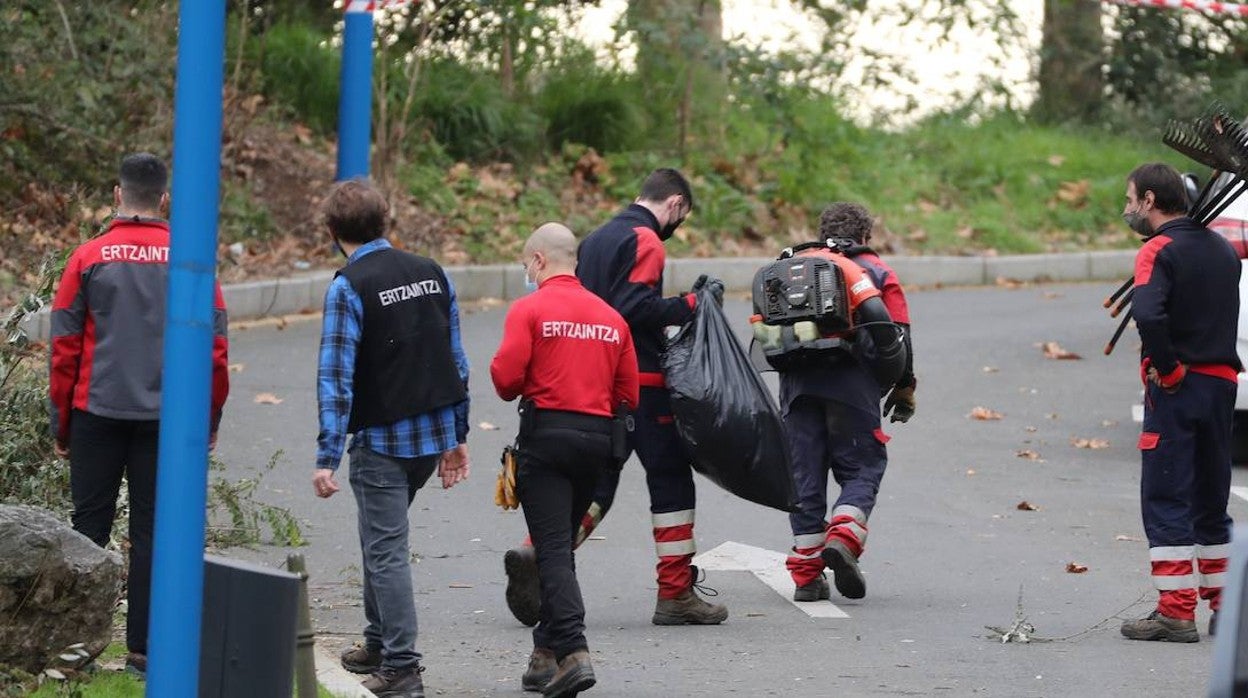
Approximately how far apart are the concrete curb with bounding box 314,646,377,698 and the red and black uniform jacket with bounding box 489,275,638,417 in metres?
1.03

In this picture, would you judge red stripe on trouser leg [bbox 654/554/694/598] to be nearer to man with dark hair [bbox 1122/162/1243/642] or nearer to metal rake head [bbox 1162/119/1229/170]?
man with dark hair [bbox 1122/162/1243/642]

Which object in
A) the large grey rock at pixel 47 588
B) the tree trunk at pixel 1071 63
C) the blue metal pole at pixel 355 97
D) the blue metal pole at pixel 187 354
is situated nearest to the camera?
the blue metal pole at pixel 187 354

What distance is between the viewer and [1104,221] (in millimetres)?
21422

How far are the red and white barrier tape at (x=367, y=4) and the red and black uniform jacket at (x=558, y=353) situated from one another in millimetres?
8935

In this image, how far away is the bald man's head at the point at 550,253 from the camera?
6676mm

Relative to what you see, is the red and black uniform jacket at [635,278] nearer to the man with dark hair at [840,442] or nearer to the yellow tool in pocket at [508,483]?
the man with dark hair at [840,442]

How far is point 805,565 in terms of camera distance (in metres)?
8.24

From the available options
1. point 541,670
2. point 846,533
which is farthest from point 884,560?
point 541,670

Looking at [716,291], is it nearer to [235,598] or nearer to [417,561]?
[417,561]

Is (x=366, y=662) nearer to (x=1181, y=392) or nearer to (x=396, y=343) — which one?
(x=396, y=343)

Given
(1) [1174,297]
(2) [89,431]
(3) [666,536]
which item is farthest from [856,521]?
(2) [89,431]

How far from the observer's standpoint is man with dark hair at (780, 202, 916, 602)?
26.9 ft

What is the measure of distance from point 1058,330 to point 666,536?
929cm

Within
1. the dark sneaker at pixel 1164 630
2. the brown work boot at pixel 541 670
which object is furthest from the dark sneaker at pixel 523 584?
the dark sneaker at pixel 1164 630
